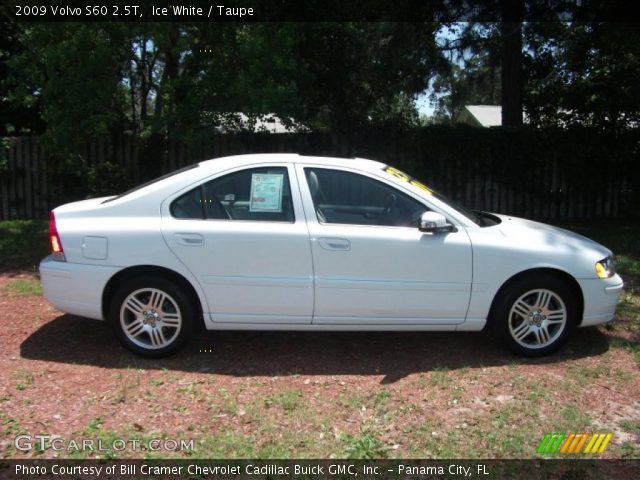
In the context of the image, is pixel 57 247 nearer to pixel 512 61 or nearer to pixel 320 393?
pixel 320 393

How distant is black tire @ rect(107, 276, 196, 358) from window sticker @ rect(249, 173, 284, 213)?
Result: 36.4 inches

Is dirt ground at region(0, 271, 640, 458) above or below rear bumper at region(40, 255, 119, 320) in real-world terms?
below

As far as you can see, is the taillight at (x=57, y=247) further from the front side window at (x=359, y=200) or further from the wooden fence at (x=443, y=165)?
the wooden fence at (x=443, y=165)

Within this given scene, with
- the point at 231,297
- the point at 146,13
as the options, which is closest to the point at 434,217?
the point at 231,297

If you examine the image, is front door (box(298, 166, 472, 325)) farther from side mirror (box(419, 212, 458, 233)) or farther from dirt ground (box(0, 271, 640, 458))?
dirt ground (box(0, 271, 640, 458))

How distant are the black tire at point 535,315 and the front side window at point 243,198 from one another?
188cm

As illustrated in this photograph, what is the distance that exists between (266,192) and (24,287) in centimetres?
391

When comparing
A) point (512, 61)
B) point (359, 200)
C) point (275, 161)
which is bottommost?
point (359, 200)

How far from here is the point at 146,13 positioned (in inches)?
363

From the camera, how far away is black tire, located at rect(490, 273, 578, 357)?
4.89m

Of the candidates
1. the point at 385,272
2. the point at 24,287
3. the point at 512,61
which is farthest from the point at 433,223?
the point at 512,61

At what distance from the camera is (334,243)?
15.6ft

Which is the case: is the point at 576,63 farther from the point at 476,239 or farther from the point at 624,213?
the point at 476,239

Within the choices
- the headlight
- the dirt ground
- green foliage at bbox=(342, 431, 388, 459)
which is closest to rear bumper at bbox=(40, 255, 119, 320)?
the dirt ground
